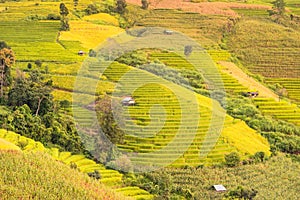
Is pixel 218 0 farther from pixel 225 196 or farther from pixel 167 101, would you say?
pixel 225 196

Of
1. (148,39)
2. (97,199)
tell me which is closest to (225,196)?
(97,199)

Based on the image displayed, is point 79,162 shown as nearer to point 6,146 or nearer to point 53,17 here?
point 6,146

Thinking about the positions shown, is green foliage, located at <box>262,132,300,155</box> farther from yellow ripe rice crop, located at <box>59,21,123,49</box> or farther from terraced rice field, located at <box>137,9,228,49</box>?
yellow ripe rice crop, located at <box>59,21,123,49</box>

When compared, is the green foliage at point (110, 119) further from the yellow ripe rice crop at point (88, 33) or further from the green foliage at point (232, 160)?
the yellow ripe rice crop at point (88, 33)

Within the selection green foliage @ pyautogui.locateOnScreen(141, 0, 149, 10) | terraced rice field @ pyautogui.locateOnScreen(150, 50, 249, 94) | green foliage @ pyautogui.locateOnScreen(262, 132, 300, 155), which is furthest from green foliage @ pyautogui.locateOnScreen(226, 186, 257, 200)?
green foliage @ pyautogui.locateOnScreen(141, 0, 149, 10)

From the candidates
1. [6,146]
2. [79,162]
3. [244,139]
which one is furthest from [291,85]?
[6,146]

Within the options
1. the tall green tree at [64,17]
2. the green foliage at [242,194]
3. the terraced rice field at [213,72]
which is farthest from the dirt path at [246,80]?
the green foliage at [242,194]
